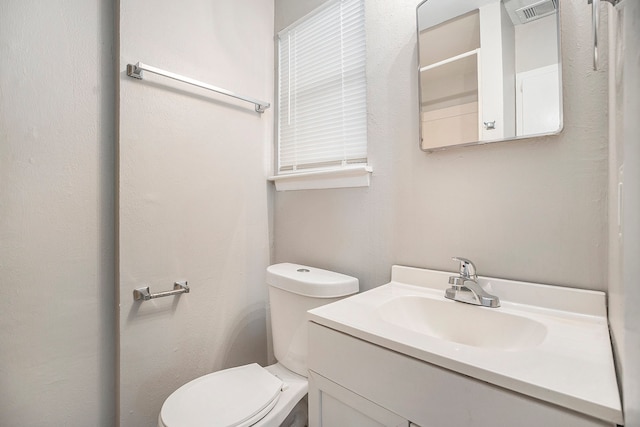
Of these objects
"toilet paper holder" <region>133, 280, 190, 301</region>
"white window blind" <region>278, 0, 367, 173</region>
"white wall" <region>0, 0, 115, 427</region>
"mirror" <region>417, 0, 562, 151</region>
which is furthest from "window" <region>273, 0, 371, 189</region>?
"white wall" <region>0, 0, 115, 427</region>

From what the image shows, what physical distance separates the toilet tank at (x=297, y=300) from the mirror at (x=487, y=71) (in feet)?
2.01

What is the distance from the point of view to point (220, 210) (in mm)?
1371

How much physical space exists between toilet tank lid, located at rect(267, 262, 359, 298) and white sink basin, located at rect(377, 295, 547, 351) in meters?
0.23

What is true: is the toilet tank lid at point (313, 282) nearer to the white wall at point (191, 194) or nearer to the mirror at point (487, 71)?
the white wall at point (191, 194)

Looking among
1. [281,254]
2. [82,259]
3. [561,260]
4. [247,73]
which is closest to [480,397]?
[561,260]

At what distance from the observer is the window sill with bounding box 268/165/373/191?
1.17m

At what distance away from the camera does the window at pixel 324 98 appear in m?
1.26

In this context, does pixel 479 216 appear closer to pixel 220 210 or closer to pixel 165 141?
pixel 220 210

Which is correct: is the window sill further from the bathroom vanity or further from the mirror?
the bathroom vanity

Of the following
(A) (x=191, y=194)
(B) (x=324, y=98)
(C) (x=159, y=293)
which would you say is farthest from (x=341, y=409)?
(B) (x=324, y=98)

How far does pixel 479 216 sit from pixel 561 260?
232mm

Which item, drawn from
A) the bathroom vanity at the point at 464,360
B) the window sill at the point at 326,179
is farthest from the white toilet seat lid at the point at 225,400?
the window sill at the point at 326,179

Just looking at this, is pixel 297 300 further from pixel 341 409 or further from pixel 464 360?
pixel 464 360

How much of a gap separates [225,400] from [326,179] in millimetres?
918
